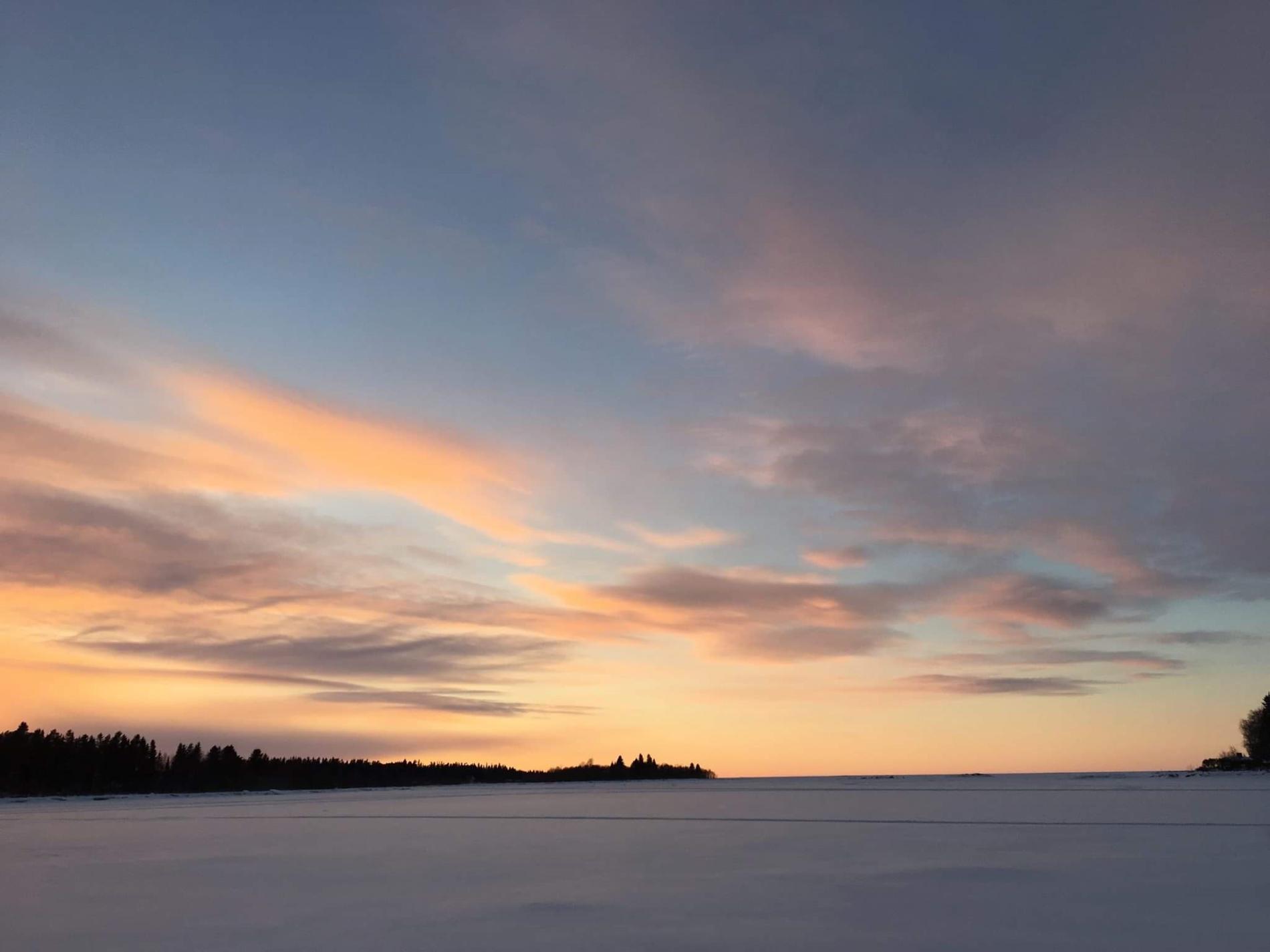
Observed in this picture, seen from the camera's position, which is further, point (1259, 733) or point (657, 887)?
point (1259, 733)

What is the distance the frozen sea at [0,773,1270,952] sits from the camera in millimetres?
12836

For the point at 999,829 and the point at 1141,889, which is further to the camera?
the point at 999,829

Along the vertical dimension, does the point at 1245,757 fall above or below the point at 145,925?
above

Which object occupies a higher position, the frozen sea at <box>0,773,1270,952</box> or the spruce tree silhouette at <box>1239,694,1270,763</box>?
the spruce tree silhouette at <box>1239,694,1270,763</box>

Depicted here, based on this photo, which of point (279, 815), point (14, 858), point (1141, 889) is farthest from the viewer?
point (279, 815)

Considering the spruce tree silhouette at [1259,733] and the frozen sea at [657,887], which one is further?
the spruce tree silhouette at [1259,733]

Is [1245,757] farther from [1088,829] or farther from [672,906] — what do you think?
[672,906]

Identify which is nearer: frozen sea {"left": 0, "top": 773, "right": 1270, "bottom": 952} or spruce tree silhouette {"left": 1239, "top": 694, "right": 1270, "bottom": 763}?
frozen sea {"left": 0, "top": 773, "right": 1270, "bottom": 952}

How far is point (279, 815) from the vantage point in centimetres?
5359

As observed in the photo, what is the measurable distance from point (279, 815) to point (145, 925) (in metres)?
43.3

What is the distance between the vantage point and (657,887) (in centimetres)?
1761

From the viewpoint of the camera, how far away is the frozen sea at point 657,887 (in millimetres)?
12836

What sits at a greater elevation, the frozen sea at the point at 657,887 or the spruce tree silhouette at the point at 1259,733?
the spruce tree silhouette at the point at 1259,733

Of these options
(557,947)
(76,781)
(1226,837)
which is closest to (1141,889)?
(557,947)
